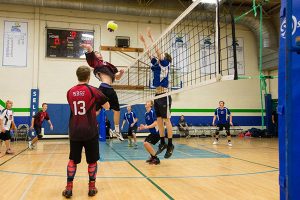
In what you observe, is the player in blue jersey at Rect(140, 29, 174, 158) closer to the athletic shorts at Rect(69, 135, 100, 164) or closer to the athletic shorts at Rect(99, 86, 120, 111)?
the athletic shorts at Rect(99, 86, 120, 111)

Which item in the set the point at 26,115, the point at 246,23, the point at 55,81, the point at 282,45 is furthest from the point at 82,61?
the point at 282,45

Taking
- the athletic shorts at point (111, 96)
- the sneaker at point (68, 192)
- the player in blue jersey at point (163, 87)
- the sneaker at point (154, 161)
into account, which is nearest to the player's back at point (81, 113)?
the sneaker at point (68, 192)

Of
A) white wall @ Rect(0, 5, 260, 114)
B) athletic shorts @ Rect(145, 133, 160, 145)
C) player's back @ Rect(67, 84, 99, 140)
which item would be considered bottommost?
athletic shorts @ Rect(145, 133, 160, 145)

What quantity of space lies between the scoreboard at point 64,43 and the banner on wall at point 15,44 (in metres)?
1.23

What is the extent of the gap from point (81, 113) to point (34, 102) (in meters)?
12.3

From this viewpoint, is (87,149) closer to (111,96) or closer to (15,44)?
(111,96)

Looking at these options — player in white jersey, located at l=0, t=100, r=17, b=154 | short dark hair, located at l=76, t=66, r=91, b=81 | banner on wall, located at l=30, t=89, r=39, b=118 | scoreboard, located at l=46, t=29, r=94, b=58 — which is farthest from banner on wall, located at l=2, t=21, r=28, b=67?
short dark hair, located at l=76, t=66, r=91, b=81

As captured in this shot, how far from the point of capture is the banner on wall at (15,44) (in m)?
14.8

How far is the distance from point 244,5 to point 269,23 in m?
1.89

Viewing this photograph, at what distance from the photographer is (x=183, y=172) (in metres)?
5.23

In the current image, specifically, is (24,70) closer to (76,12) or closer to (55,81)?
(55,81)

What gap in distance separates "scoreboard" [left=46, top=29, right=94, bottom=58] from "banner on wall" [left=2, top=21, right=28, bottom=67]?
1227mm

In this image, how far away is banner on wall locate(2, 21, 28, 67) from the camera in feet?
48.4

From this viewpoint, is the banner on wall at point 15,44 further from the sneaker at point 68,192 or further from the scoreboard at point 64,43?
the sneaker at point 68,192
